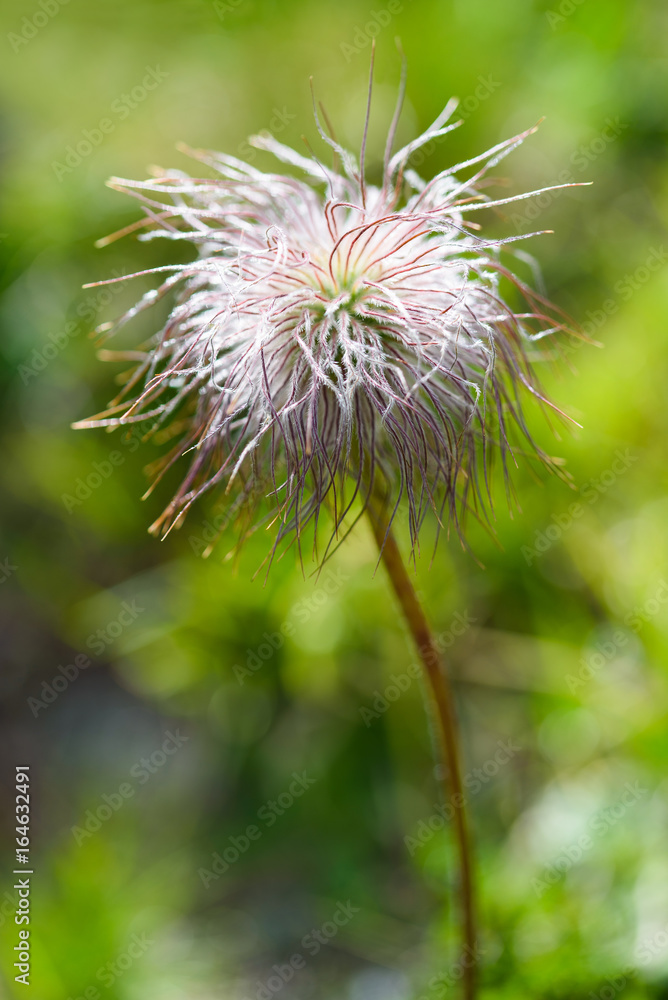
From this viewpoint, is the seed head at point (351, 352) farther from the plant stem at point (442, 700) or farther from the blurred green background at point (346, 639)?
the blurred green background at point (346, 639)

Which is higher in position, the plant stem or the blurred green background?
the blurred green background

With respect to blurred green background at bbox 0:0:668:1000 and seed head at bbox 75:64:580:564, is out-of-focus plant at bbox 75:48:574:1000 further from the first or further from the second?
blurred green background at bbox 0:0:668:1000

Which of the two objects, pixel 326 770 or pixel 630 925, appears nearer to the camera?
pixel 630 925

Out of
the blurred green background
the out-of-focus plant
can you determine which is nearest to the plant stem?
the out-of-focus plant

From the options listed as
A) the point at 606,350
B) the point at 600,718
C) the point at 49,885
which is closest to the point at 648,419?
the point at 606,350

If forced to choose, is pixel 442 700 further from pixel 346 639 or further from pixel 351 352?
pixel 346 639

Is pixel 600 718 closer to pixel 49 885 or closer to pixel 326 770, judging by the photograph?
pixel 326 770
